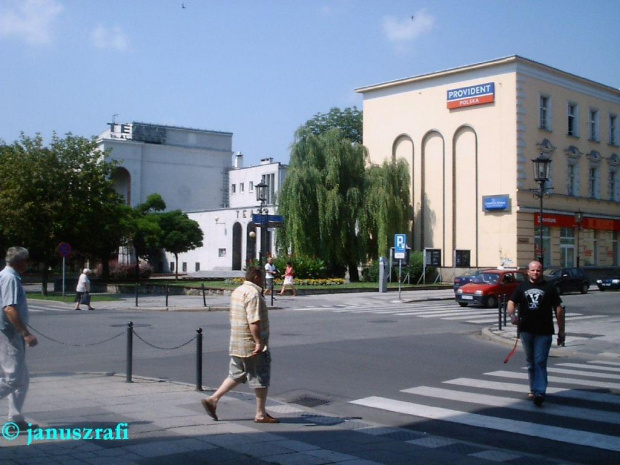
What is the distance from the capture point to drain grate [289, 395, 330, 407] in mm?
9711

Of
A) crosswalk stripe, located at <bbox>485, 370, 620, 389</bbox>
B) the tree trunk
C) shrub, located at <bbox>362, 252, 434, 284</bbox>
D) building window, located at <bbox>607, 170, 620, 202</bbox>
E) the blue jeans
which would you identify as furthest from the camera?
building window, located at <bbox>607, 170, 620, 202</bbox>

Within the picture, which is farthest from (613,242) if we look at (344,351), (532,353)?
(532,353)

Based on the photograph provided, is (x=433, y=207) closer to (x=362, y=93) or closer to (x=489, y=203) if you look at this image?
(x=489, y=203)

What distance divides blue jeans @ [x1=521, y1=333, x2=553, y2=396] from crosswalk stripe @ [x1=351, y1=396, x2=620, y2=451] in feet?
3.37

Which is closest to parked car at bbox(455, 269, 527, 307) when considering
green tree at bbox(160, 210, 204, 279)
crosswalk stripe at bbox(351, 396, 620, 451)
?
crosswalk stripe at bbox(351, 396, 620, 451)

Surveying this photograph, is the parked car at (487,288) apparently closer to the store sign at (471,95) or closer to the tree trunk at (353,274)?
the tree trunk at (353,274)

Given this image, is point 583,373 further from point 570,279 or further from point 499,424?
point 570,279

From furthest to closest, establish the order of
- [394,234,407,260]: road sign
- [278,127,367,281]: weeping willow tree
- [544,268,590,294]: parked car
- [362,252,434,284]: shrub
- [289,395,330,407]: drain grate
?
[362,252,434,284]: shrub, [278,127,367,281]: weeping willow tree, [544,268,590,294]: parked car, [394,234,407,260]: road sign, [289,395,330,407]: drain grate

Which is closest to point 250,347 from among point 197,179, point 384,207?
point 384,207

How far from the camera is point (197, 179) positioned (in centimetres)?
7844

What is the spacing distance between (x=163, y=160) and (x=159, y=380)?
2636 inches

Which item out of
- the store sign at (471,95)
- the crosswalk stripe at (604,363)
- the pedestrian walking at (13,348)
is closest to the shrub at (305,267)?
the store sign at (471,95)

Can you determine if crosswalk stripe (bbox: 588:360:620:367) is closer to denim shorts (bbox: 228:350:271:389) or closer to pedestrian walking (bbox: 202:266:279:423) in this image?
pedestrian walking (bbox: 202:266:279:423)

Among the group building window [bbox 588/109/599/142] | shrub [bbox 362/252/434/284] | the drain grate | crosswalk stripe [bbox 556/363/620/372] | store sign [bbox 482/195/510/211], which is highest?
building window [bbox 588/109/599/142]
